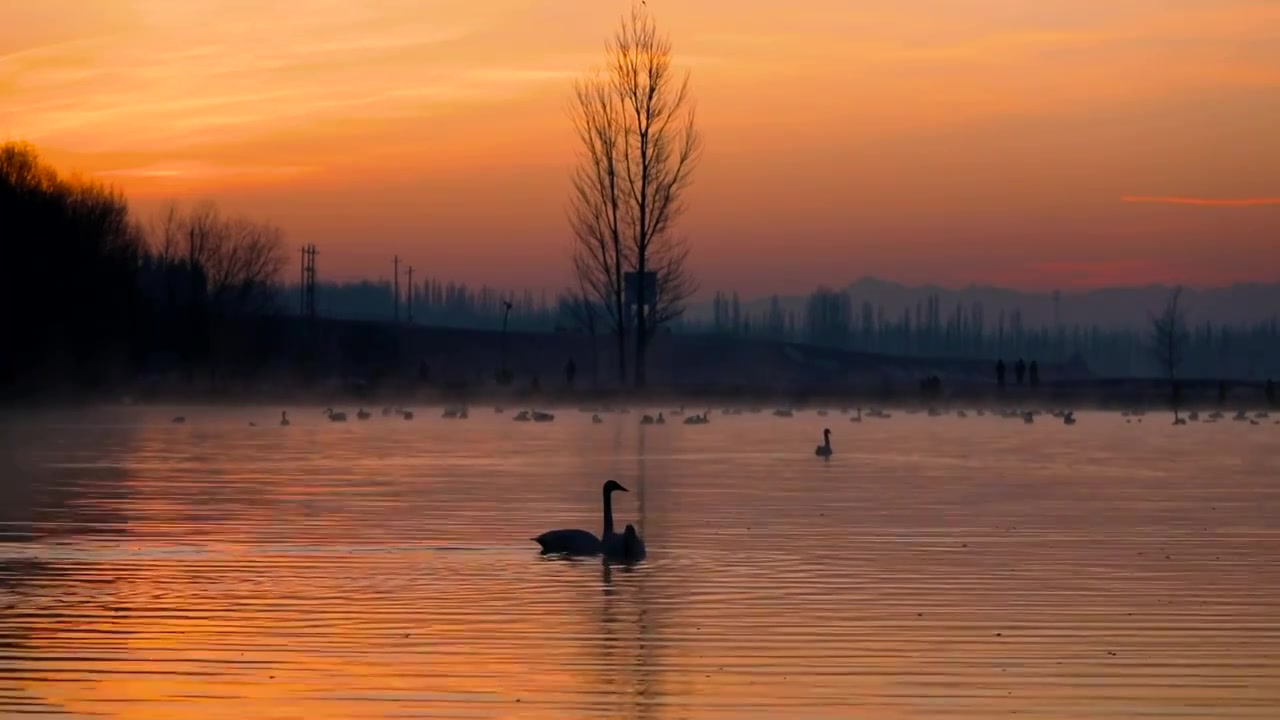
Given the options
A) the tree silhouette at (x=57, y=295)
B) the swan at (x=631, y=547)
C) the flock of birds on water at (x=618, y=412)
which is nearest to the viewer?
the swan at (x=631, y=547)

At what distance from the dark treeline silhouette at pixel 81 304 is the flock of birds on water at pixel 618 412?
14596mm

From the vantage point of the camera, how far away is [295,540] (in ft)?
74.0

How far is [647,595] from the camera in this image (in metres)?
17.7

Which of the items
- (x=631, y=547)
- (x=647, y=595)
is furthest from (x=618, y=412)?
(x=647, y=595)

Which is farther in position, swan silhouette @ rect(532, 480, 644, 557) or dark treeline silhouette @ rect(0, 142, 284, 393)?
dark treeline silhouette @ rect(0, 142, 284, 393)

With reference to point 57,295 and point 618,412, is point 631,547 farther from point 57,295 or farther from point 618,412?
point 57,295

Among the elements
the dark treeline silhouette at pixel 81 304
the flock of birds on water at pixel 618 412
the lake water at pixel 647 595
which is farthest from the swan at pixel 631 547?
the dark treeline silhouette at pixel 81 304

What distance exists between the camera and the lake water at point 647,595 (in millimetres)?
12484

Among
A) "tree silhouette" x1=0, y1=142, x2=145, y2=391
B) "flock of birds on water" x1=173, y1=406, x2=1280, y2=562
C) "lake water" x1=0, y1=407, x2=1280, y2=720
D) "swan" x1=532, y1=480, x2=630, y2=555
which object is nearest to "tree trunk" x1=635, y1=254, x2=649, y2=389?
"flock of birds on water" x1=173, y1=406, x2=1280, y2=562

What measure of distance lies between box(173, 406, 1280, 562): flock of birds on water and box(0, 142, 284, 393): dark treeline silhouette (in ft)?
47.9

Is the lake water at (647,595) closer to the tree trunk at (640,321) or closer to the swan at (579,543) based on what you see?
the swan at (579,543)

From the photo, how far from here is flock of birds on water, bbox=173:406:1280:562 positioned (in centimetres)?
2062

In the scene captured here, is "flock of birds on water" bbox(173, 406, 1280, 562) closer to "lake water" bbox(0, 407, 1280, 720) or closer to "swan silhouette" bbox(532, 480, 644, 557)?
"swan silhouette" bbox(532, 480, 644, 557)

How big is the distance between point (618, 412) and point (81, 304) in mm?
24594
